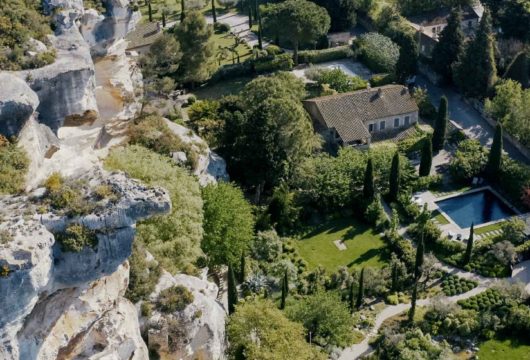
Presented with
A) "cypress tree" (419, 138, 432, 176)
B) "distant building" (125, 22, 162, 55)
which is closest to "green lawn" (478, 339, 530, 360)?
"cypress tree" (419, 138, 432, 176)

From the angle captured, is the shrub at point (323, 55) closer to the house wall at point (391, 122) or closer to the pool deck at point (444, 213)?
the house wall at point (391, 122)

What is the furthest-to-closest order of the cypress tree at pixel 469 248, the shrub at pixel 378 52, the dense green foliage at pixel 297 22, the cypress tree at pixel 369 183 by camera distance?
the dense green foliage at pixel 297 22 < the shrub at pixel 378 52 < the cypress tree at pixel 369 183 < the cypress tree at pixel 469 248

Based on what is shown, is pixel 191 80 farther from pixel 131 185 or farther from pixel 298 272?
pixel 131 185

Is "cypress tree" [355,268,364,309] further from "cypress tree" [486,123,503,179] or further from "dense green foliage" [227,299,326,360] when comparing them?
"cypress tree" [486,123,503,179]

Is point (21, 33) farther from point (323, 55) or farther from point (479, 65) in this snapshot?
point (479, 65)

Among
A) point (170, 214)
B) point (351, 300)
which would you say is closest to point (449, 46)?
point (351, 300)

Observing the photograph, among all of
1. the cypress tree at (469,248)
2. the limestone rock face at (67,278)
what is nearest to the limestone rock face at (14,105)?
the limestone rock face at (67,278)
